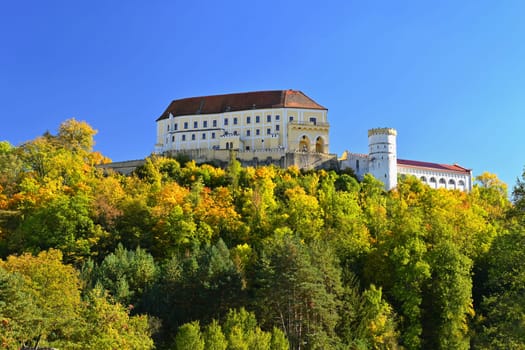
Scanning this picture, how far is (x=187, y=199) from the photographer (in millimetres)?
62094

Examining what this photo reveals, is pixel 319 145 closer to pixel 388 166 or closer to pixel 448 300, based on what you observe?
pixel 388 166

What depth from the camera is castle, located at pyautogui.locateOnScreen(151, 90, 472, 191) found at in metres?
75.8

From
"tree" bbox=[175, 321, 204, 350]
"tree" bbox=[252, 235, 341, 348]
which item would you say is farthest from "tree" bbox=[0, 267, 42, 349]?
"tree" bbox=[252, 235, 341, 348]

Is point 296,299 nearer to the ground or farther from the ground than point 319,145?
nearer to the ground

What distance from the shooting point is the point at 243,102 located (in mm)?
82875

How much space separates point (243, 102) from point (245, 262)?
3593 centimetres

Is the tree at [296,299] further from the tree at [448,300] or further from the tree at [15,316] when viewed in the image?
the tree at [15,316]

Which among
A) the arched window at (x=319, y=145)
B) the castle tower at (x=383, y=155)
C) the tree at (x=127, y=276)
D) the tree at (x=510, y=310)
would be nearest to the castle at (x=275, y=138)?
the castle tower at (x=383, y=155)

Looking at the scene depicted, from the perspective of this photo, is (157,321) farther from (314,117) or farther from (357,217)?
(314,117)

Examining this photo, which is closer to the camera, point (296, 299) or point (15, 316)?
point (15, 316)

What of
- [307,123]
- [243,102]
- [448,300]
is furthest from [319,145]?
[448,300]

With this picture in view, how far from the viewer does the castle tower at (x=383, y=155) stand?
245 ft

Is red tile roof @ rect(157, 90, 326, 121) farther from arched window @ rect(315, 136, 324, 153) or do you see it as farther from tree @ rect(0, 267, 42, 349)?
tree @ rect(0, 267, 42, 349)

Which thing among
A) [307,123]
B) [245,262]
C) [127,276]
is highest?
[307,123]
